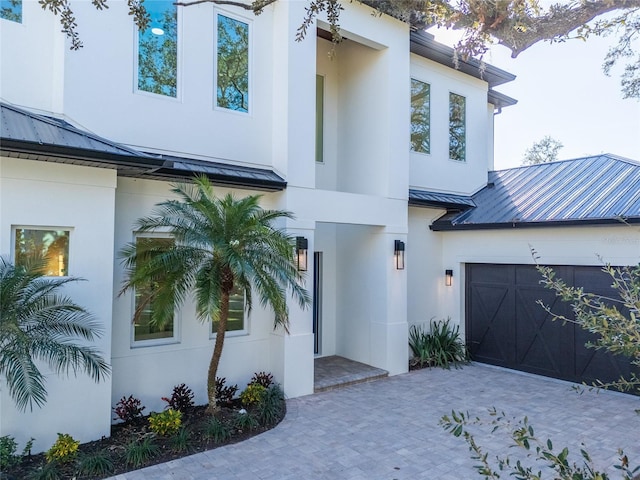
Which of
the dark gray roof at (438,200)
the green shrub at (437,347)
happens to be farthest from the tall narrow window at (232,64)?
the green shrub at (437,347)

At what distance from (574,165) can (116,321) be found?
12861 mm

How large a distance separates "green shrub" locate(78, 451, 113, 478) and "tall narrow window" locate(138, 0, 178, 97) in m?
6.13

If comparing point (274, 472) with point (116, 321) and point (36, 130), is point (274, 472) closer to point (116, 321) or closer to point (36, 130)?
point (116, 321)

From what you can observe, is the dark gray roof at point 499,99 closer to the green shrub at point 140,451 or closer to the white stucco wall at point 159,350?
the white stucco wall at point 159,350

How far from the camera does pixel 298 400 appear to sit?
8.86 m

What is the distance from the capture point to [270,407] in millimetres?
7734

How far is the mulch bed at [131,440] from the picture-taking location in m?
5.70

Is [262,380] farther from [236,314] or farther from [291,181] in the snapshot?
[291,181]

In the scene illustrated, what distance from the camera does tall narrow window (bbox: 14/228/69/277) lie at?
21.1ft

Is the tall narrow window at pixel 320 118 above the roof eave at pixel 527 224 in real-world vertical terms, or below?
above

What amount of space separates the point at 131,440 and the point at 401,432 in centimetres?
422

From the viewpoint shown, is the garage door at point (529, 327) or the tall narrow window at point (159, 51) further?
the garage door at point (529, 327)

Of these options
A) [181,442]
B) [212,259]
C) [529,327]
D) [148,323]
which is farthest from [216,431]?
[529,327]

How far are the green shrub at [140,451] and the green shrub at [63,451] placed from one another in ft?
2.18
